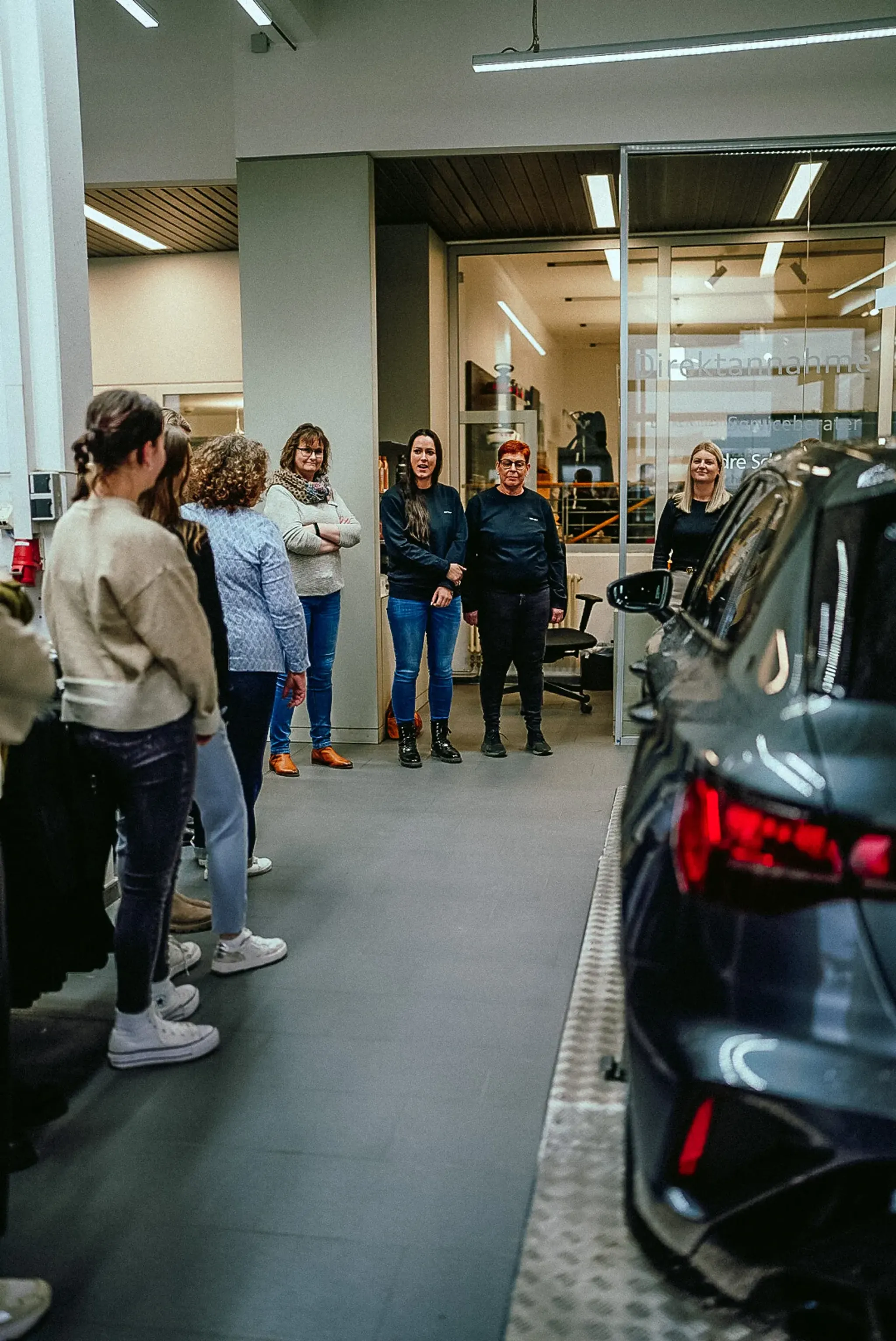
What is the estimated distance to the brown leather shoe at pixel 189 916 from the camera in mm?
3746

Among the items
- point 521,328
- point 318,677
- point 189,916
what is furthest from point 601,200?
point 189,916

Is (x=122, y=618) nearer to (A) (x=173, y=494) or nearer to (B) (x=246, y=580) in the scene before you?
(A) (x=173, y=494)

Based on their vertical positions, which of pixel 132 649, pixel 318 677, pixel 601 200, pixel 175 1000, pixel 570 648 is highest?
pixel 601 200

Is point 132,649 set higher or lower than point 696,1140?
higher

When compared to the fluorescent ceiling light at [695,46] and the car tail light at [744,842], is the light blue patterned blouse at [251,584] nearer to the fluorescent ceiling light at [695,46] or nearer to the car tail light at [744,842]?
the car tail light at [744,842]

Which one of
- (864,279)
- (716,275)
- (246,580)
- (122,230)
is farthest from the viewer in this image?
(122,230)

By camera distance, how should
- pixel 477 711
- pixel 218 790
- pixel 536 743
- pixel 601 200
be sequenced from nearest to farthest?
1. pixel 218 790
2. pixel 536 743
3. pixel 601 200
4. pixel 477 711

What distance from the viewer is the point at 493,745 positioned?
6457mm

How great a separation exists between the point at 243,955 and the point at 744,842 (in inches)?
90.1

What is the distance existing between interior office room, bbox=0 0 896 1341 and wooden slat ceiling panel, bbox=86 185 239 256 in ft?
0.21

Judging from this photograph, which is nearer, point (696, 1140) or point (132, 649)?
point (696, 1140)

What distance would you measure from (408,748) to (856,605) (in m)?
4.70

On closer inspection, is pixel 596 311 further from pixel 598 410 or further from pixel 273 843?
pixel 273 843

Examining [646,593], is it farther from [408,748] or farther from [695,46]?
[695,46]
